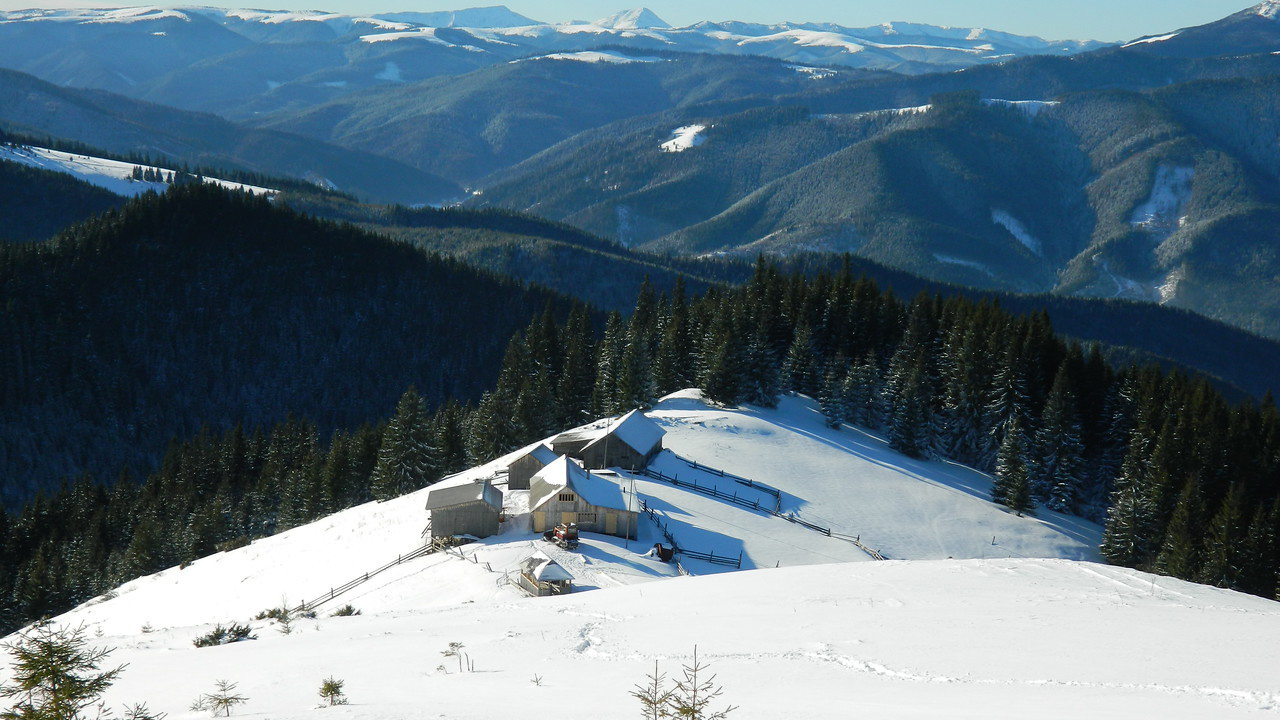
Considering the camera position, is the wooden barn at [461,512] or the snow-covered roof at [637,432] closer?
the wooden barn at [461,512]

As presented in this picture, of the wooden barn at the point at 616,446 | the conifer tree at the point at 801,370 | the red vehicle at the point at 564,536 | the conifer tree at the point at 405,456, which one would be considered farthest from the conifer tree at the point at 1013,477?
the conifer tree at the point at 405,456

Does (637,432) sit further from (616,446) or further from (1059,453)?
(1059,453)

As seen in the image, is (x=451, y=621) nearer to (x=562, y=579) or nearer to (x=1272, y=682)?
(x=562, y=579)

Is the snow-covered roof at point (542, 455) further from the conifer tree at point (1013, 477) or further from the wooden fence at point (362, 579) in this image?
the conifer tree at point (1013, 477)

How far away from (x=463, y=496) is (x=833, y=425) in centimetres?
3795

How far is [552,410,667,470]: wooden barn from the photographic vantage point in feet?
200

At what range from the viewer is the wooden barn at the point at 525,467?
56000 mm

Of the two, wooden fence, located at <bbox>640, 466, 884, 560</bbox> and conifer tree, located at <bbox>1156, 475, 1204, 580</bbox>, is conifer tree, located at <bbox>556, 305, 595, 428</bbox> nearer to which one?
wooden fence, located at <bbox>640, 466, 884, 560</bbox>

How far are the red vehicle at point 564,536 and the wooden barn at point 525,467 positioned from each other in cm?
899

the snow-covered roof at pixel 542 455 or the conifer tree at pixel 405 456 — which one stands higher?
the snow-covered roof at pixel 542 455

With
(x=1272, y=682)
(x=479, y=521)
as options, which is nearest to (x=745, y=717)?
(x=1272, y=682)

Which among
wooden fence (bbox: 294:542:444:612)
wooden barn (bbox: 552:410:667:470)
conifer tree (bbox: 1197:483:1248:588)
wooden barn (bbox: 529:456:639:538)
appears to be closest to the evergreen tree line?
conifer tree (bbox: 1197:483:1248:588)

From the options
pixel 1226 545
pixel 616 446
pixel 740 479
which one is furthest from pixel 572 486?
pixel 1226 545

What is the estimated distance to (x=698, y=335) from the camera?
8812 cm
